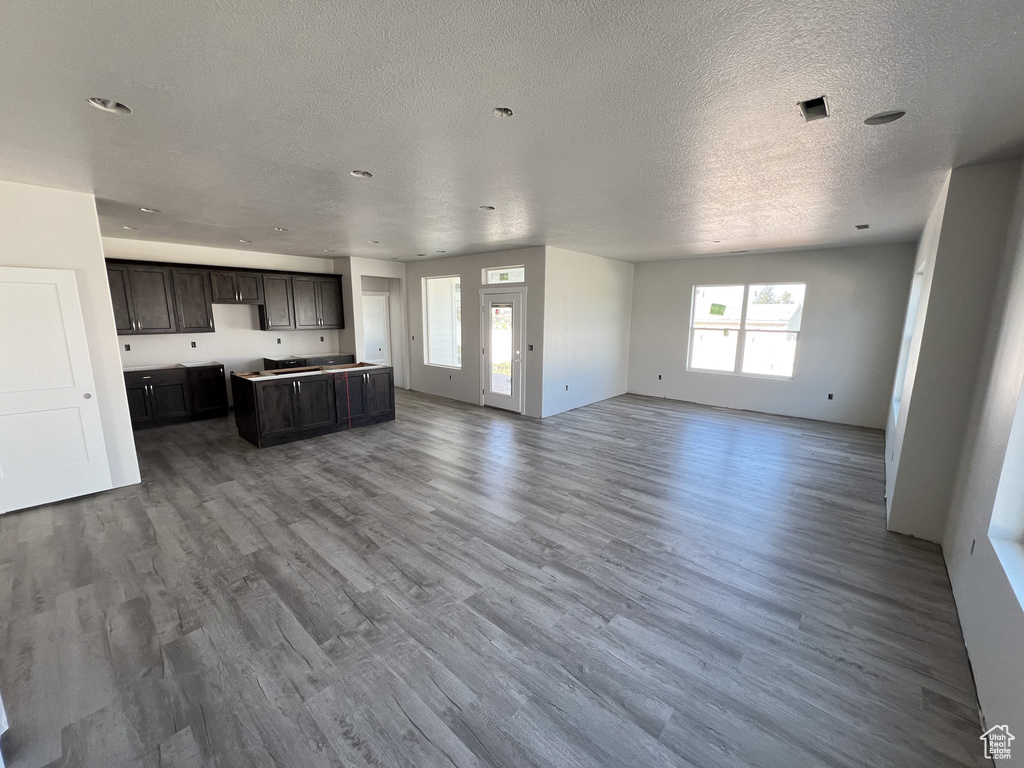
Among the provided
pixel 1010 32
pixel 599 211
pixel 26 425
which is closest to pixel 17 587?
pixel 26 425

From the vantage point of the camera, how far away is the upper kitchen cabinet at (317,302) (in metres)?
7.14

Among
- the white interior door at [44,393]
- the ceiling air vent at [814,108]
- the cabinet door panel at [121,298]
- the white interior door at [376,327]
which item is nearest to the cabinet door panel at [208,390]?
the cabinet door panel at [121,298]

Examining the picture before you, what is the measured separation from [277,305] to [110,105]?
539 cm

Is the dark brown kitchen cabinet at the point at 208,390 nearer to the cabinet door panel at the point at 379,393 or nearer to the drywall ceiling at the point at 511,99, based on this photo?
the cabinet door panel at the point at 379,393

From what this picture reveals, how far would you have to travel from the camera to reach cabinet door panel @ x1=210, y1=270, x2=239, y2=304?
20.5 ft

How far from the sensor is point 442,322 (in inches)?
317

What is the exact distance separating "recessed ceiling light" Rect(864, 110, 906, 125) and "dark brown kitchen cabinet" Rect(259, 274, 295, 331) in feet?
24.7

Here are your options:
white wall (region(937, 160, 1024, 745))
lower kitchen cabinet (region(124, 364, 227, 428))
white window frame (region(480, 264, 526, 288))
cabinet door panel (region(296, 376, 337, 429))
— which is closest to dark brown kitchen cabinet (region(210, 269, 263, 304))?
lower kitchen cabinet (region(124, 364, 227, 428))

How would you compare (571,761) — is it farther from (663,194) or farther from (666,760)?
(663,194)

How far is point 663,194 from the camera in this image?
329 cm

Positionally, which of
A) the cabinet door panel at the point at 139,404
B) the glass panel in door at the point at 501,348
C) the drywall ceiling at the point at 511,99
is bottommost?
the cabinet door panel at the point at 139,404

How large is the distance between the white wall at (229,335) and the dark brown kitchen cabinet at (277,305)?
0.36 metres

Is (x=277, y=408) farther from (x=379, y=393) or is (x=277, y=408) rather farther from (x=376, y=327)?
(x=376, y=327)

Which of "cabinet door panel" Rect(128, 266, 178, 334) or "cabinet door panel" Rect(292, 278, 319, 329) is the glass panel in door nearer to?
"cabinet door panel" Rect(292, 278, 319, 329)
